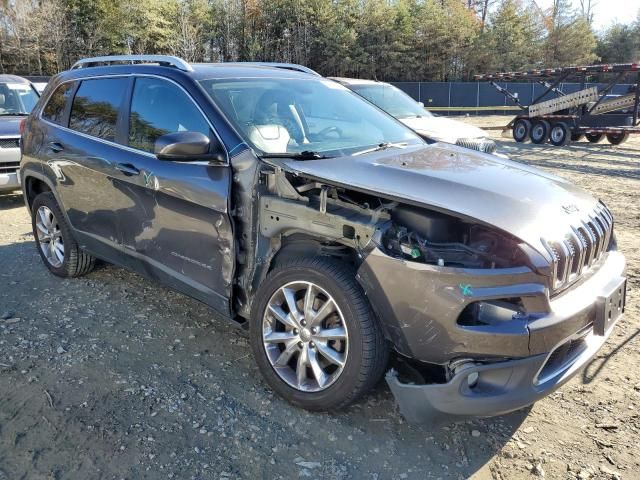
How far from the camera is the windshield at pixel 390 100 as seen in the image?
9.64 m

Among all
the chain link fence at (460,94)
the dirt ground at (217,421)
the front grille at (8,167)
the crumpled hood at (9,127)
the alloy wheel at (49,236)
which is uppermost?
the chain link fence at (460,94)

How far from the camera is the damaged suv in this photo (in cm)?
242

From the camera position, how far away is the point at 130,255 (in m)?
3.96

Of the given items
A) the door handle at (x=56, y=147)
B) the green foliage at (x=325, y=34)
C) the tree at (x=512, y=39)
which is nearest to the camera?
the door handle at (x=56, y=147)

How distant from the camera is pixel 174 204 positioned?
343cm

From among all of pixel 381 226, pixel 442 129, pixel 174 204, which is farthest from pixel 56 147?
pixel 442 129

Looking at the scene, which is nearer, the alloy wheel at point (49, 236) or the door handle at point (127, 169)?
the door handle at point (127, 169)

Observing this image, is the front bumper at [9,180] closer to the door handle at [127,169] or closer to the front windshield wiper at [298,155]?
the door handle at [127,169]

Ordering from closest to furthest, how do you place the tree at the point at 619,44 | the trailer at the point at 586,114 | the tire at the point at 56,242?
the tire at the point at 56,242, the trailer at the point at 586,114, the tree at the point at 619,44

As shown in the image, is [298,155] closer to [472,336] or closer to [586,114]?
[472,336]

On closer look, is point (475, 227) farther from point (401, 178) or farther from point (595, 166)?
point (595, 166)

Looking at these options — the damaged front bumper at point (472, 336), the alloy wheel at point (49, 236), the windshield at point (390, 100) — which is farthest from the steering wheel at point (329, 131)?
the windshield at point (390, 100)

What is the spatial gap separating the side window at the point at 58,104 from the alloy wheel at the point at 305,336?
2912mm

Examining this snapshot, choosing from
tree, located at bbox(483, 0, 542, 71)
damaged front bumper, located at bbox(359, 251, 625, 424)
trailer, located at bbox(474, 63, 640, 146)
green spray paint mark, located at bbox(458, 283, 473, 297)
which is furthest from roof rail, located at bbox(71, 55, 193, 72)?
tree, located at bbox(483, 0, 542, 71)
